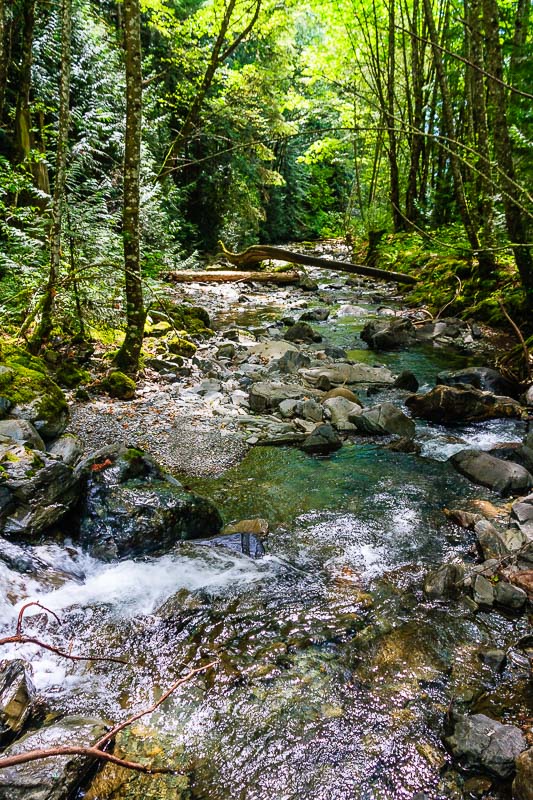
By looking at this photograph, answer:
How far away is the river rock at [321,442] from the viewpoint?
5363 mm

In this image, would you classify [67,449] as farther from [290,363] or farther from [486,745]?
[290,363]

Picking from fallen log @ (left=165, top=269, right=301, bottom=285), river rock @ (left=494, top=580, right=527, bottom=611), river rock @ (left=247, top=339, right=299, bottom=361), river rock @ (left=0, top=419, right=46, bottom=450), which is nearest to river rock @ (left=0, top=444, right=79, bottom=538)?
river rock @ (left=0, top=419, right=46, bottom=450)

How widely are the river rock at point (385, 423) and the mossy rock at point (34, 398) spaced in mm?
3503

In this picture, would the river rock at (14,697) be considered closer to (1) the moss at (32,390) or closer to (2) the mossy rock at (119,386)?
(1) the moss at (32,390)

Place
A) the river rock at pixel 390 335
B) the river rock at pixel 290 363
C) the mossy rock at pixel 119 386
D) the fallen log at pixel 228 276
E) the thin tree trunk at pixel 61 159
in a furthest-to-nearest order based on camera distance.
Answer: the fallen log at pixel 228 276 → the river rock at pixel 390 335 → the river rock at pixel 290 363 → the mossy rock at pixel 119 386 → the thin tree trunk at pixel 61 159

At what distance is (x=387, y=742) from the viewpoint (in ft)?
7.30

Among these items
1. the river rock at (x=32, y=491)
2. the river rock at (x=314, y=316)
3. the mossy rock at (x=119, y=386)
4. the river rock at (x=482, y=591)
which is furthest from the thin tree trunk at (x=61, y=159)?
the river rock at (x=314, y=316)

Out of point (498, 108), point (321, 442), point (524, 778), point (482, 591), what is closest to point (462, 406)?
point (321, 442)

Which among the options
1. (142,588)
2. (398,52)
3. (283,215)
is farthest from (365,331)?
(283,215)

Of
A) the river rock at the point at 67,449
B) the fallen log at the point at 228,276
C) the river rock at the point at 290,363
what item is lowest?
the river rock at the point at 67,449

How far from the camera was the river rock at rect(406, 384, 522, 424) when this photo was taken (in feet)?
19.6

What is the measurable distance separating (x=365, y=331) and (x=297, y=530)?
23.3 feet

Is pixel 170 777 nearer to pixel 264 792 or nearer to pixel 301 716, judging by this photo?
pixel 264 792

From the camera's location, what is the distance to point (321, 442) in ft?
17.7
